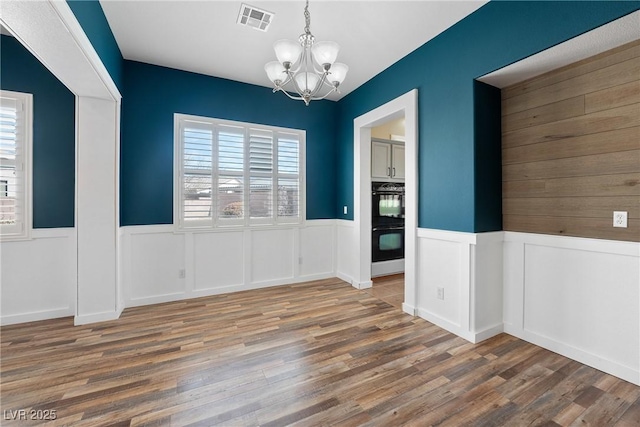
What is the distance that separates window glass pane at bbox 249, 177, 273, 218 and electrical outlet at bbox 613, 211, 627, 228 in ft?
11.9

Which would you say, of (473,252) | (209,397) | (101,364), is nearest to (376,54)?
(473,252)

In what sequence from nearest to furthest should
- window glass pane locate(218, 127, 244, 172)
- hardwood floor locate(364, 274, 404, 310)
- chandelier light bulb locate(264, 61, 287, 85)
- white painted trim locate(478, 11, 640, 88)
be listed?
white painted trim locate(478, 11, 640, 88) < chandelier light bulb locate(264, 61, 287, 85) < hardwood floor locate(364, 274, 404, 310) < window glass pane locate(218, 127, 244, 172)

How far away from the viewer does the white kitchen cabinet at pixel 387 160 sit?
4527 mm

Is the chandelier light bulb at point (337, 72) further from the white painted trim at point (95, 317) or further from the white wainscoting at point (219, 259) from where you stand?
the white painted trim at point (95, 317)

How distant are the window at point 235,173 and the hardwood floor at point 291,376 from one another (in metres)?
1.44

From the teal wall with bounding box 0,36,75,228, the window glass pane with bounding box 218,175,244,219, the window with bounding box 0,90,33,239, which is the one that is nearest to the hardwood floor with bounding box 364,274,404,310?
the window glass pane with bounding box 218,175,244,219

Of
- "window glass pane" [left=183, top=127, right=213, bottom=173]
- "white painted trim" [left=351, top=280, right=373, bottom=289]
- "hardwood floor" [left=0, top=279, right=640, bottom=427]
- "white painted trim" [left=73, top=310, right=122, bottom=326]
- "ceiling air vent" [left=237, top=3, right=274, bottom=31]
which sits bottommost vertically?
"hardwood floor" [left=0, top=279, right=640, bottom=427]

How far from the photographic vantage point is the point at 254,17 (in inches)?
102

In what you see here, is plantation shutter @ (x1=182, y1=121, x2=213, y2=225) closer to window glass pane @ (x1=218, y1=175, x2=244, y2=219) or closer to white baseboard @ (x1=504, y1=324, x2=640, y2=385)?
window glass pane @ (x1=218, y1=175, x2=244, y2=219)

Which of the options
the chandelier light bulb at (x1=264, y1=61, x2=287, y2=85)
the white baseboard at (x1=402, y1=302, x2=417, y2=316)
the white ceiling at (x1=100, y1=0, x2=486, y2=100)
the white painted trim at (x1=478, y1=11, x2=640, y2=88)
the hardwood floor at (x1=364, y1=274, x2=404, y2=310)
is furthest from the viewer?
the hardwood floor at (x1=364, y1=274, x2=404, y2=310)

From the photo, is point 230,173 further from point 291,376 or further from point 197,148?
point 291,376

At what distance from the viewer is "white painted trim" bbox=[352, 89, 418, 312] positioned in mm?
3135

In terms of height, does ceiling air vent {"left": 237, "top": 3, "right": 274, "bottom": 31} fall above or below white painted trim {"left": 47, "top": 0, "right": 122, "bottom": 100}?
above

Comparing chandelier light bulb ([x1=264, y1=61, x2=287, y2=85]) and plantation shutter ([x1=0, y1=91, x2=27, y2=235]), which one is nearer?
chandelier light bulb ([x1=264, y1=61, x2=287, y2=85])
